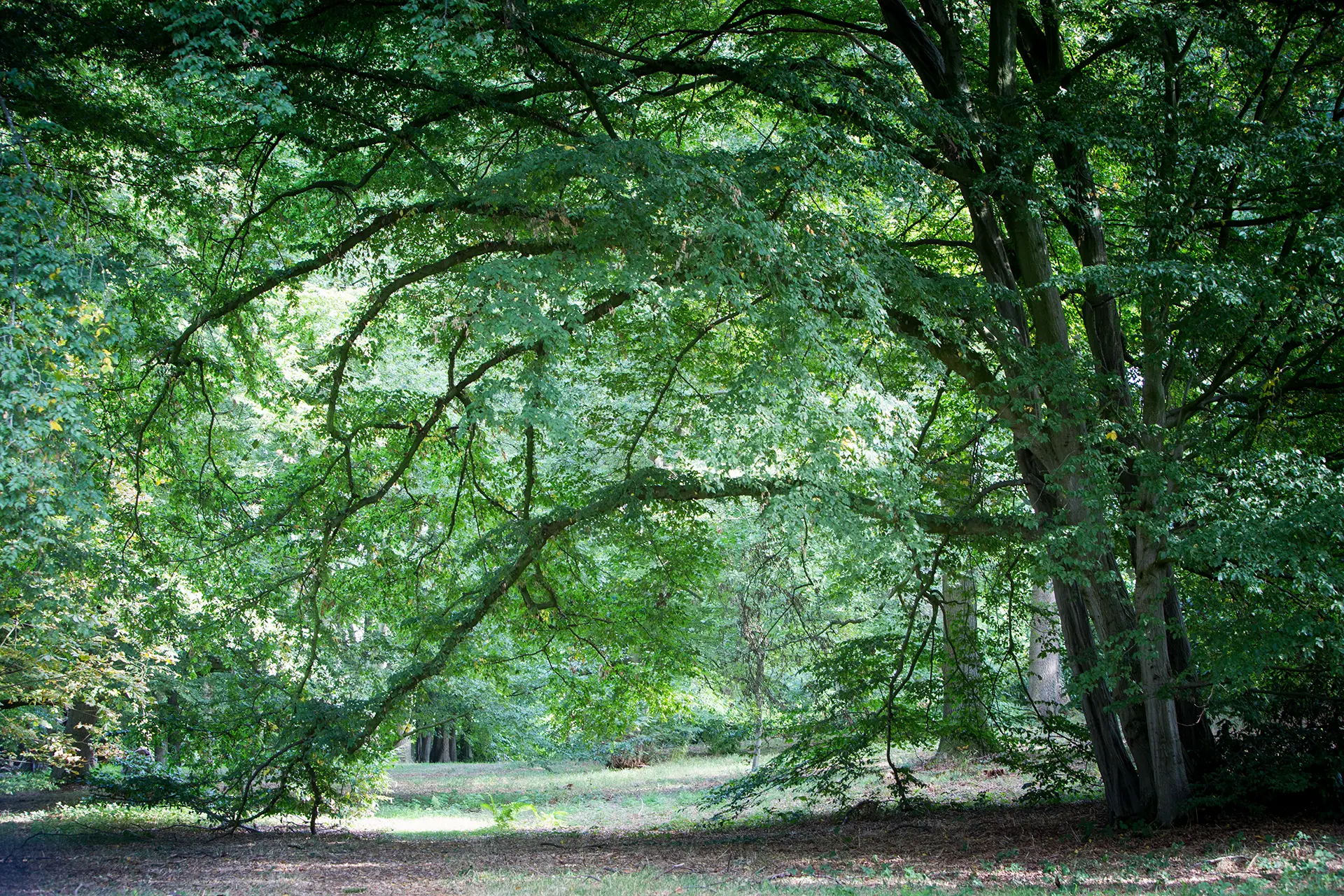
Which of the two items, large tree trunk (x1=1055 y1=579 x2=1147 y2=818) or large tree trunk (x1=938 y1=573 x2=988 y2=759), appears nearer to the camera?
large tree trunk (x1=1055 y1=579 x2=1147 y2=818)

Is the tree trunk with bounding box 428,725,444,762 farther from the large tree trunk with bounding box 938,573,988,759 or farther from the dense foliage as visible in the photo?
the large tree trunk with bounding box 938,573,988,759

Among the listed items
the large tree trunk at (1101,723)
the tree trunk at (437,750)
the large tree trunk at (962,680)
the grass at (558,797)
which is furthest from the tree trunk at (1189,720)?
the tree trunk at (437,750)

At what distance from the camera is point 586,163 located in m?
6.52

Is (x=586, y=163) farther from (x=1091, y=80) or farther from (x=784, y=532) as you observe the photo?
(x=1091, y=80)

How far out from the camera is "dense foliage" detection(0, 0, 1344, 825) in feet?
21.7

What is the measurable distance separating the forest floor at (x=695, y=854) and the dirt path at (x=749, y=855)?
0.03 metres

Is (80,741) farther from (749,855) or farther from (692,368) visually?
(749,855)

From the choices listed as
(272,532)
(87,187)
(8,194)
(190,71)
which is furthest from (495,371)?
(8,194)

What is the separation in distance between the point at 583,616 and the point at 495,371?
14.5 ft

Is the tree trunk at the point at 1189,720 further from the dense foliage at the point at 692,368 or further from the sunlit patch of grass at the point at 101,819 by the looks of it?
the sunlit patch of grass at the point at 101,819

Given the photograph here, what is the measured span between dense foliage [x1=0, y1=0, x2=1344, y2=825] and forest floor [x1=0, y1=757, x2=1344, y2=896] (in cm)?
70

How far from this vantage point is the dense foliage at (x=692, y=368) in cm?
661

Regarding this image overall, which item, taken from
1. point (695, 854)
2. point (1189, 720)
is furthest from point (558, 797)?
point (1189, 720)

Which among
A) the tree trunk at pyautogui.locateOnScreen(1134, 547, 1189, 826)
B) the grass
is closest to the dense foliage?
the tree trunk at pyautogui.locateOnScreen(1134, 547, 1189, 826)
